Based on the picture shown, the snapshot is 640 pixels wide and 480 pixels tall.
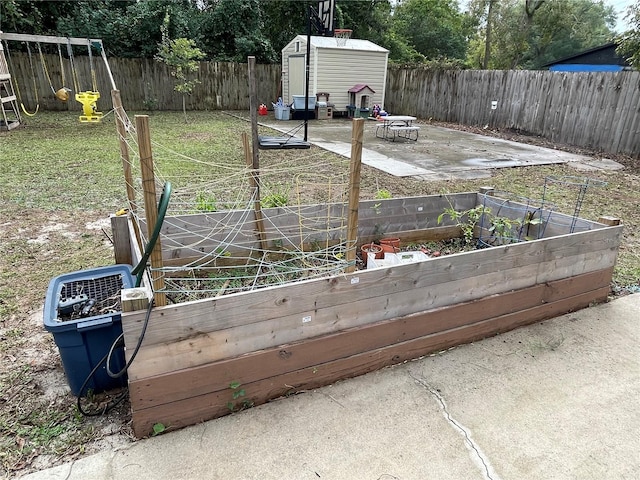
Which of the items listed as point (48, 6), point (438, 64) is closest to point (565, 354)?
point (438, 64)

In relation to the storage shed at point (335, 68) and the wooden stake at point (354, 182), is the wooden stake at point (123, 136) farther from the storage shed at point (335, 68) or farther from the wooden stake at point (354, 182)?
the storage shed at point (335, 68)

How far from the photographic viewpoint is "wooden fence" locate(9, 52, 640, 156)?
9273 mm

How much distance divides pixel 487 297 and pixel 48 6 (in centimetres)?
1720

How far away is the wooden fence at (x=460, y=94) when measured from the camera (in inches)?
365

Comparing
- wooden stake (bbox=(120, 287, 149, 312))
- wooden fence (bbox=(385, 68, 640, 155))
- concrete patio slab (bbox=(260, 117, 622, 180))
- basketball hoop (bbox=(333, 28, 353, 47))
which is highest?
basketball hoop (bbox=(333, 28, 353, 47))

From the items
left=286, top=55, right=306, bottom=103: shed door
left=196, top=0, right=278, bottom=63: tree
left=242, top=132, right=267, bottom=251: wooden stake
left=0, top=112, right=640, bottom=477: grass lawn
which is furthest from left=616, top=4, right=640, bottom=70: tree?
left=196, top=0, right=278, bottom=63: tree

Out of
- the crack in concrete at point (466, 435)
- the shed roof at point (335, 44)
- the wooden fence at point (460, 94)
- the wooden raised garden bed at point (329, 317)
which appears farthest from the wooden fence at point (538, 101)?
the crack in concrete at point (466, 435)

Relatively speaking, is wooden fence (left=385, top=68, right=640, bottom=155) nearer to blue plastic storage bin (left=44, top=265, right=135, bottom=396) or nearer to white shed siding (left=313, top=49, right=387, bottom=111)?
white shed siding (left=313, top=49, right=387, bottom=111)

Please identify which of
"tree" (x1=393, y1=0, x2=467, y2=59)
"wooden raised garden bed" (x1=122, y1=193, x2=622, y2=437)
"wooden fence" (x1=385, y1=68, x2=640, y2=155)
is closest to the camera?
"wooden raised garden bed" (x1=122, y1=193, x2=622, y2=437)

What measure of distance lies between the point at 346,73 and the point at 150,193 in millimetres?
13836

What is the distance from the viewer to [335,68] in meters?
14.1

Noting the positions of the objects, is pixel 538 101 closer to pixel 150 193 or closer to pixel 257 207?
pixel 257 207

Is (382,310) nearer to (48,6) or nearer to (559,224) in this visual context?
(559,224)

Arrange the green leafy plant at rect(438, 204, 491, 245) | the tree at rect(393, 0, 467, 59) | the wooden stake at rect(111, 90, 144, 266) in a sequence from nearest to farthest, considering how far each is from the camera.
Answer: the wooden stake at rect(111, 90, 144, 266), the green leafy plant at rect(438, 204, 491, 245), the tree at rect(393, 0, 467, 59)
